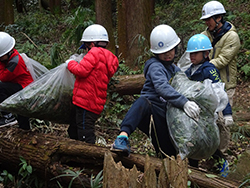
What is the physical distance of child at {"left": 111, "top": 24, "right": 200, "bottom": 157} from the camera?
2973 millimetres

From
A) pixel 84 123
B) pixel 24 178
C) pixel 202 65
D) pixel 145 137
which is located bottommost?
pixel 145 137

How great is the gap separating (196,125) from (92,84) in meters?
1.49

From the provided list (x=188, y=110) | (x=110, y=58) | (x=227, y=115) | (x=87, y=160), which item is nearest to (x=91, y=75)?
(x=110, y=58)

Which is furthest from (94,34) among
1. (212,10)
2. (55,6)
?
(55,6)

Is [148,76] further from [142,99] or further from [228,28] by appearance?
[228,28]

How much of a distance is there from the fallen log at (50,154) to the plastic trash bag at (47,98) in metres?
0.33

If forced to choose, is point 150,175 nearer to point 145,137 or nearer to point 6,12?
point 145,137

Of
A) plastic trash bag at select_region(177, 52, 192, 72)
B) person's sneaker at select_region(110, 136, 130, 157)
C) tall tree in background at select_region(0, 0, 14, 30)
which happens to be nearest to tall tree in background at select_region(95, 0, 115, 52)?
plastic trash bag at select_region(177, 52, 192, 72)

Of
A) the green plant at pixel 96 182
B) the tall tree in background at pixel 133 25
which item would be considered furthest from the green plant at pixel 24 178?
the tall tree in background at pixel 133 25

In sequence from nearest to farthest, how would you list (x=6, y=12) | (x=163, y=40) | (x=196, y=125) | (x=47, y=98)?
1. (x=196, y=125)
2. (x=163, y=40)
3. (x=47, y=98)
4. (x=6, y=12)

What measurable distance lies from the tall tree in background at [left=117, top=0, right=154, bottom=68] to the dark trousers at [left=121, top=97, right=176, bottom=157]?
3823 mm

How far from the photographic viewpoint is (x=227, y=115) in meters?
3.47

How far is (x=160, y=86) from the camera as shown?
10.2ft

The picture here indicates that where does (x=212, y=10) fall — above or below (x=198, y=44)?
above
